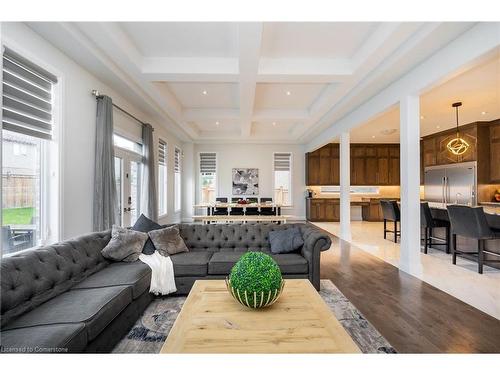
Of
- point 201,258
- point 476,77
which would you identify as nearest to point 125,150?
point 201,258

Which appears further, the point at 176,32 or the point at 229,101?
the point at 229,101

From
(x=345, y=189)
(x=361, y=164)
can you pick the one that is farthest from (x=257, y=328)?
(x=361, y=164)

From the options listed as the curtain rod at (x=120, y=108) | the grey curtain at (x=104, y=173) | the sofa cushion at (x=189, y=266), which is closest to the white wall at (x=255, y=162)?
the curtain rod at (x=120, y=108)

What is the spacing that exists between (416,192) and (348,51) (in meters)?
2.32

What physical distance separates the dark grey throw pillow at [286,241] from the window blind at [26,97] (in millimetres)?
3057

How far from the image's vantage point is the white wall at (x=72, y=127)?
9.58 ft

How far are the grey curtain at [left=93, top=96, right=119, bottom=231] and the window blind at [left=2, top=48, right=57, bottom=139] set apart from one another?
766mm

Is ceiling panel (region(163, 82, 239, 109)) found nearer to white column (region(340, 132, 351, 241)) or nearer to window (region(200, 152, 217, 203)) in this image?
white column (region(340, 132, 351, 241))

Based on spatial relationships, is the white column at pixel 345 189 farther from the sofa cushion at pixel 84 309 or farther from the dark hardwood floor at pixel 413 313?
the sofa cushion at pixel 84 309

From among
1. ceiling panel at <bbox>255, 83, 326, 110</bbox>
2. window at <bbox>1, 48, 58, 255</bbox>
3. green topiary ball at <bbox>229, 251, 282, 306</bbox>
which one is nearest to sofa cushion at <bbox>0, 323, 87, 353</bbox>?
green topiary ball at <bbox>229, 251, 282, 306</bbox>

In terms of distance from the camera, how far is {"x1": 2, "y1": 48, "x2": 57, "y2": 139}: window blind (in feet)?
8.20

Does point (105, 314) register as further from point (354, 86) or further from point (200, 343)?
point (354, 86)

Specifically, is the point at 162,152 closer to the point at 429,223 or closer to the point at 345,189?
the point at 345,189
